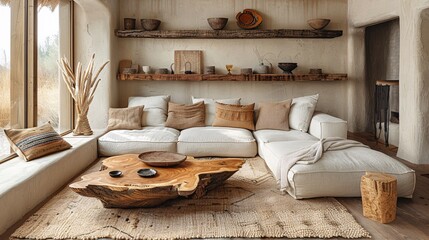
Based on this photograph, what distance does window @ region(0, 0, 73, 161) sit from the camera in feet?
13.0

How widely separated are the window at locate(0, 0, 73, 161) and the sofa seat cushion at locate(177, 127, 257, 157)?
1820 millimetres

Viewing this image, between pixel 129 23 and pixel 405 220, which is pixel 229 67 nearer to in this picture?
pixel 129 23

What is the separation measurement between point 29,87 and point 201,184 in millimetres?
2508

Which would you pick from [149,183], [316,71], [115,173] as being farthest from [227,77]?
[149,183]

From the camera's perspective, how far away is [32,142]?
12.7 feet

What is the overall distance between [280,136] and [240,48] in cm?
214

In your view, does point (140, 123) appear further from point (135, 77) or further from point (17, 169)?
point (17, 169)

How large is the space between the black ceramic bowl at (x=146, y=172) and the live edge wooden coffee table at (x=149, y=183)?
3 cm

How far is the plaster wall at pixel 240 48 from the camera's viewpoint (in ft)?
21.8

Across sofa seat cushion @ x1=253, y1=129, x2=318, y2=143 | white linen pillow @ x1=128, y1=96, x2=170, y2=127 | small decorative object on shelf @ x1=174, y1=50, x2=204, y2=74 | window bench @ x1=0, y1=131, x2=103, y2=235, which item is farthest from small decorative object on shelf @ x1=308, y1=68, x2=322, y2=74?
window bench @ x1=0, y1=131, x2=103, y2=235

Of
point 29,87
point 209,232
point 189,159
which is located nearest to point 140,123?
point 29,87

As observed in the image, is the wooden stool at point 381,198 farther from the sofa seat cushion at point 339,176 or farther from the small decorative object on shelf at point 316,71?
the small decorative object on shelf at point 316,71

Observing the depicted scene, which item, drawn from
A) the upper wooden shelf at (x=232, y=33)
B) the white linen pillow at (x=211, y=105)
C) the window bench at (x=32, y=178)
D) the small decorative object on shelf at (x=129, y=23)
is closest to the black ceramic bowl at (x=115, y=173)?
the window bench at (x=32, y=178)

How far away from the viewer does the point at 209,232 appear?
2.82 m
